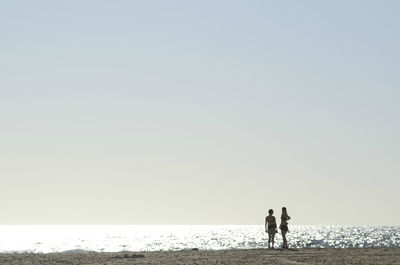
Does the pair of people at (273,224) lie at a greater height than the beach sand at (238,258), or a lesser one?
greater

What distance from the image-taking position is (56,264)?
81.0 feet

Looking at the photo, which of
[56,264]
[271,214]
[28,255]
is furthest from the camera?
[271,214]

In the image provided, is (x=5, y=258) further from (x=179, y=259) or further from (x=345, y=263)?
(x=345, y=263)

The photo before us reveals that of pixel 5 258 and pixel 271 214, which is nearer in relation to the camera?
pixel 5 258

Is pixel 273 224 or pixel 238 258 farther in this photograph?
pixel 273 224

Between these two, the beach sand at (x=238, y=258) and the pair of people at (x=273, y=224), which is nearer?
the beach sand at (x=238, y=258)

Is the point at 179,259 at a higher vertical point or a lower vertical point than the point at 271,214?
lower

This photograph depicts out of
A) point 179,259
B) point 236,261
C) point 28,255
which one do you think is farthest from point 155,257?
point 28,255

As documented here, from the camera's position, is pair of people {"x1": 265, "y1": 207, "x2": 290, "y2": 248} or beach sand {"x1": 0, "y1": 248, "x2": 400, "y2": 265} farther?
pair of people {"x1": 265, "y1": 207, "x2": 290, "y2": 248}

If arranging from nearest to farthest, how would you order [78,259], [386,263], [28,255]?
1. [386,263]
2. [78,259]
3. [28,255]

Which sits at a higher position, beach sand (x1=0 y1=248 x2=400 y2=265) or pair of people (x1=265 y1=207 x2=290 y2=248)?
pair of people (x1=265 y1=207 x2=290 y2=248)

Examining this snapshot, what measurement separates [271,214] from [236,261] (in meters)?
10.7

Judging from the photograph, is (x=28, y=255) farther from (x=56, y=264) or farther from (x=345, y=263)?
(x=345, y=263)

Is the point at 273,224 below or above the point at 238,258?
above
